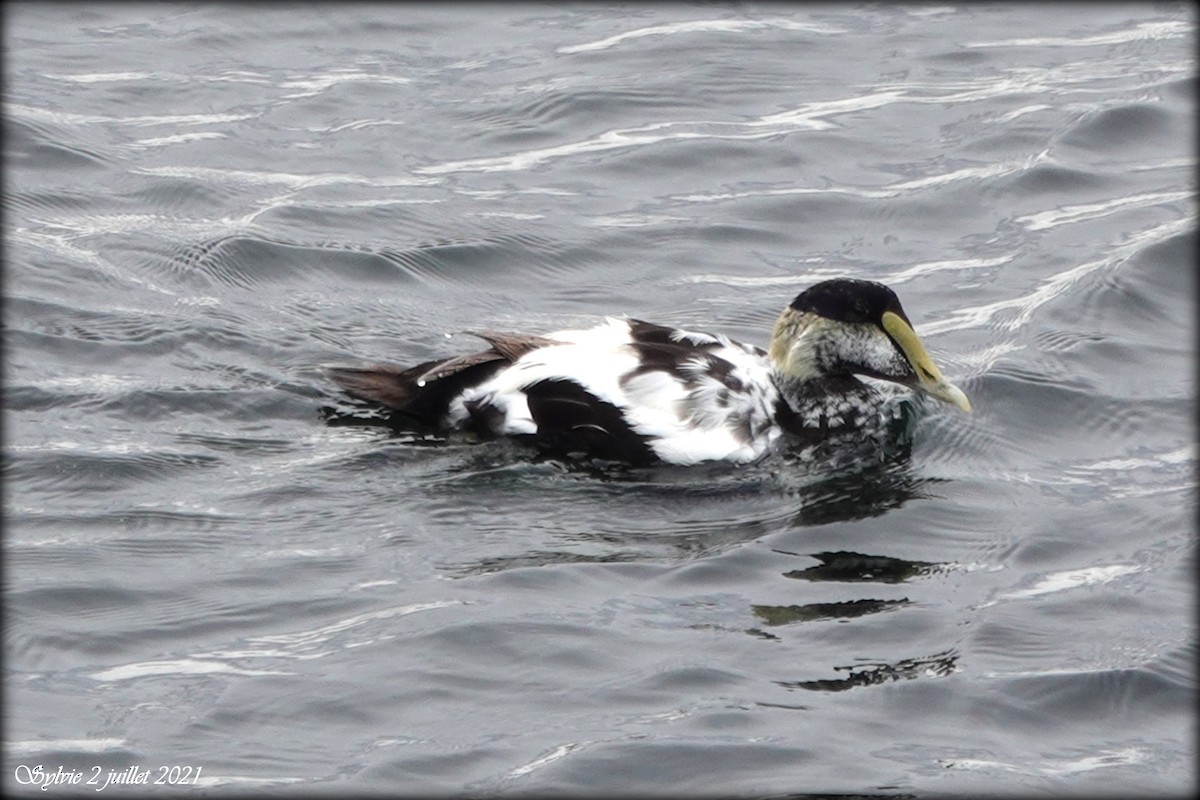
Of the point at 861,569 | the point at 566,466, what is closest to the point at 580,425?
the point at 566,466

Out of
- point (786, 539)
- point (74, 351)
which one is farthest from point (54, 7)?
point (786, 539)

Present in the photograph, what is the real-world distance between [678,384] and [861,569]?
1226mm

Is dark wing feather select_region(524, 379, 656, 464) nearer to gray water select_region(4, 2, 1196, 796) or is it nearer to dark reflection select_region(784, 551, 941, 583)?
gray water select_region(4, 2, 1196, 796)

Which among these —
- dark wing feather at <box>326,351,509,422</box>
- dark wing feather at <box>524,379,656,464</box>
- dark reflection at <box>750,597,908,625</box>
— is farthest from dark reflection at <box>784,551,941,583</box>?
dark wing feather at <box>326,351,509,422</box>

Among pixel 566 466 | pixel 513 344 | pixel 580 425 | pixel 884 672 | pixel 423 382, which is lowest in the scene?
pixel 884 672

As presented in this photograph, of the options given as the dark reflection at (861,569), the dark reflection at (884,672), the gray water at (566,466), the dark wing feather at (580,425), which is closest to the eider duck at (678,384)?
the dark wing feather at (580,425)

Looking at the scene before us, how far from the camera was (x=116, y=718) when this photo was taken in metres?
6.11

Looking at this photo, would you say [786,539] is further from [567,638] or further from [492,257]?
[492,257]

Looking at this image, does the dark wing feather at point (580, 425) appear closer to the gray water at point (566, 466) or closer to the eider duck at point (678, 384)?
the eider duck at point (678, 384)

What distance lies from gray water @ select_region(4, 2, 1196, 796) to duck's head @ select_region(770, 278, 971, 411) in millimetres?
393

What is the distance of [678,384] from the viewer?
8133mm

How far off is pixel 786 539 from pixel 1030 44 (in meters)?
6.44

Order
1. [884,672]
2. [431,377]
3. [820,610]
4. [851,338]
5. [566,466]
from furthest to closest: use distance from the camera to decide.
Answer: [851,338], [431,377], [566,466], [820,610], [884,672]

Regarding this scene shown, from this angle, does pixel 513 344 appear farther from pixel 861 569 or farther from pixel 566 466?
pixel 861 569
